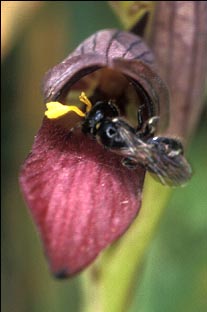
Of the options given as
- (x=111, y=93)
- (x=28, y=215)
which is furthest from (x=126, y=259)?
(x=28, y=215)

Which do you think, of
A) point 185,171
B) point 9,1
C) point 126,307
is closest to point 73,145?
point 185,171

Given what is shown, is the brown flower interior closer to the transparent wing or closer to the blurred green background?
the transparent wing

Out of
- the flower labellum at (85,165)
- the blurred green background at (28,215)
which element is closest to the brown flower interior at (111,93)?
the flower labellum at (85,165)

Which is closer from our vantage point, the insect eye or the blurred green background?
the insect eye

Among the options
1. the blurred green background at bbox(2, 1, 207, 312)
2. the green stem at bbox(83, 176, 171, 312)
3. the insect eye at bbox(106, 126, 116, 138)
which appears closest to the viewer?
the insect eye at bbox(106, 126, 116, 138)

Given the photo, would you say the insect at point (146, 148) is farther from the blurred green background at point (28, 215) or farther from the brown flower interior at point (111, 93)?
the blurred green background at point (28, 215)

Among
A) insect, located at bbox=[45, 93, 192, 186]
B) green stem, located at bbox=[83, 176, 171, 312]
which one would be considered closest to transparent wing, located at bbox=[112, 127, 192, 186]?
insect, located at bbox=[45, 93, 192, 186]

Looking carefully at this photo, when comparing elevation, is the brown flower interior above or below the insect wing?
above

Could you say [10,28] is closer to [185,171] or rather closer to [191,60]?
[191,60]
